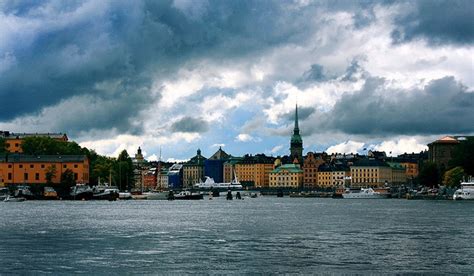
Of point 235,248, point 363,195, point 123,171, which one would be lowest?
point 363,195

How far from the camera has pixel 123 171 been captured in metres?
167

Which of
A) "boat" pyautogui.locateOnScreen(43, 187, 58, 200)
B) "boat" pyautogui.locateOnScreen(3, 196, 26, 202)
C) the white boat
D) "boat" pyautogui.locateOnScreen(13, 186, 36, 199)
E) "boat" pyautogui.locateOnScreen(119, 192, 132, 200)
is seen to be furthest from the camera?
the white boat

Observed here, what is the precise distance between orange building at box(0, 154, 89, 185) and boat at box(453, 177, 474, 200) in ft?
198

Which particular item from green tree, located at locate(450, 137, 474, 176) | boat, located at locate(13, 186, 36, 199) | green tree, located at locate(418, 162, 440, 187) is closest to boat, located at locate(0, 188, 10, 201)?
boat, located at locate(13, 186, 36, 199)

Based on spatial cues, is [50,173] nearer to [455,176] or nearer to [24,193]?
[24,193]

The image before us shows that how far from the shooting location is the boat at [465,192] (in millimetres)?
135375

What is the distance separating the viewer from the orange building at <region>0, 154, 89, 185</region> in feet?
468

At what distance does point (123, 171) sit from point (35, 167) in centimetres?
2696

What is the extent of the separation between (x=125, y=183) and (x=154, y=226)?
110m

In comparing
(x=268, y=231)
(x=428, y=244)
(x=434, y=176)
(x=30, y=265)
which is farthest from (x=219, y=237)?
(x=434, y=176)

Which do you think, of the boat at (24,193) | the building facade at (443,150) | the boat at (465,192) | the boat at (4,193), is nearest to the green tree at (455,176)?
the boat at (465,192)

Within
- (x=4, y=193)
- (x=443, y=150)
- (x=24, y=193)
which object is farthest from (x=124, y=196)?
(x=443, y=150)

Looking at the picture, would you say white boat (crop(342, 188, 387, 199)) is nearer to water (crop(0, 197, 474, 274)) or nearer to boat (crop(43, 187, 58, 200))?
boat (crop(43, 187, 58, 200))

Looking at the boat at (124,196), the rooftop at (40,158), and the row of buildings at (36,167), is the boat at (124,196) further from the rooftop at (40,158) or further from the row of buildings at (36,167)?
the rooftop at (40,158)
